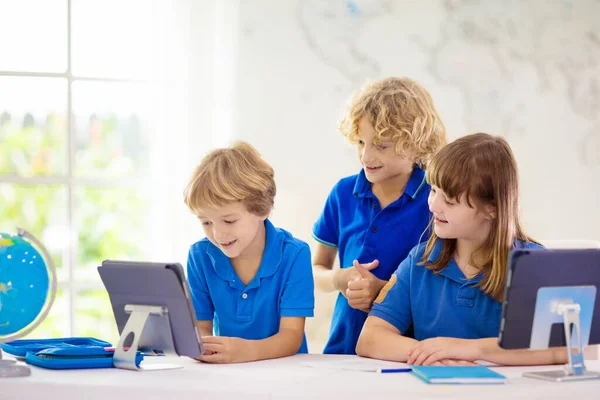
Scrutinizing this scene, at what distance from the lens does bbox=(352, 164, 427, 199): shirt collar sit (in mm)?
2373

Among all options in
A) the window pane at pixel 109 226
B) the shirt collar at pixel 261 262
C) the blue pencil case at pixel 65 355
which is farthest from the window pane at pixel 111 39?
the blue pencil case at pixel 65 355

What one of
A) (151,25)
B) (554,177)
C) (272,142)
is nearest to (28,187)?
(151,25)

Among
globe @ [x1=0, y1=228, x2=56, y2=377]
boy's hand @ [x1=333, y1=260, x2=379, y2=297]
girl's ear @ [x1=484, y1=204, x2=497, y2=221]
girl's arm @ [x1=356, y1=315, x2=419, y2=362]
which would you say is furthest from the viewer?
boy's hand @ [x1=333, y1=260, x2=379, y2=297]

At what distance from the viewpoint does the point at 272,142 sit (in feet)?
9.68

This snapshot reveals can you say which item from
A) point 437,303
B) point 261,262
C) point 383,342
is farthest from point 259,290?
point 437,303

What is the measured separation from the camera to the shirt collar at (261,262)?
2.12 metres

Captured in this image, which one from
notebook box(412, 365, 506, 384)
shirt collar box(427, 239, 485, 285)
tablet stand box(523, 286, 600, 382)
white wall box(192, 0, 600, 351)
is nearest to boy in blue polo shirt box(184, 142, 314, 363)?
shirt collar box(427, 239, 485, 285)

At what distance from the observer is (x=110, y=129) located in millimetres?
3084

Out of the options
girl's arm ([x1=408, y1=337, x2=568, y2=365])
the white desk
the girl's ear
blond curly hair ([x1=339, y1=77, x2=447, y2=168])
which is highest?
blond curly hair ([x1=339, y1=77, x2=447, y2=168])

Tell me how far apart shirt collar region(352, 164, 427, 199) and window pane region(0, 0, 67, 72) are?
4.41 feet

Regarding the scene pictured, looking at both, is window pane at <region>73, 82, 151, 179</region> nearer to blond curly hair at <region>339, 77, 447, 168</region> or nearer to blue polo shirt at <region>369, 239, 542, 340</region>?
blond curly hair at <region>339, 77, 447, 168</region>

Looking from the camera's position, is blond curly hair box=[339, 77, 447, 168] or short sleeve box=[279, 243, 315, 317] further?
blond curly hair box=[339, 77, 447, 168]

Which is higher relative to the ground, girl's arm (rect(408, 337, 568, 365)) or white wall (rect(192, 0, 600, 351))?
white wall (rect(192, 0, 600, 351))

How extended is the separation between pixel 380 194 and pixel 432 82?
2.56 ft
